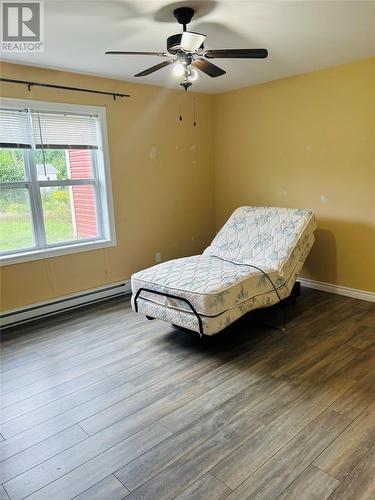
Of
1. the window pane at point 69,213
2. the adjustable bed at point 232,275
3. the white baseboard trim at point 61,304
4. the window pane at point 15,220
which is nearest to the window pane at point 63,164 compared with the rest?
the window pane at point 69,213

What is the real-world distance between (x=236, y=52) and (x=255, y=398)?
2.18 meters

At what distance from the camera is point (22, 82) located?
3188 millimetres

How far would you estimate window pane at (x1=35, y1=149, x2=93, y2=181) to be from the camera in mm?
3443

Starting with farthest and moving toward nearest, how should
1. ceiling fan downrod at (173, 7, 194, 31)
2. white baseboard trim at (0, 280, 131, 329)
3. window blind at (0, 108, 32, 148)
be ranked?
white baseboard trim at (0, 280, 131, 329), window blind at (0, 108, 32, 148), ceiling fan downrod at (173, 7, 194, 31)

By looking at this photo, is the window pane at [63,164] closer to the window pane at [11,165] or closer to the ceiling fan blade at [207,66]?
the window pane at [11,165]

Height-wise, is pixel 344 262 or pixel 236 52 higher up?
pixel 236 52

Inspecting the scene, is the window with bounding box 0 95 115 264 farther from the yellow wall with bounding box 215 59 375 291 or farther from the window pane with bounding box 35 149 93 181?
the yellow wall with bounding box 215 59 375 291

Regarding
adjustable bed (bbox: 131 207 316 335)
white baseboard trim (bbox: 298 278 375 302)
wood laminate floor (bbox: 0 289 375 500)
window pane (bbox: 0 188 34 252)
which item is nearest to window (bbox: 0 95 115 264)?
window pane (bbox: 0 188 34 252)

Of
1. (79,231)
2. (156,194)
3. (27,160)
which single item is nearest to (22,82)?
(27,160)

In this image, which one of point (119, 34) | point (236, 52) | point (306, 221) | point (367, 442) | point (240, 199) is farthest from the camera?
point (240, 199)

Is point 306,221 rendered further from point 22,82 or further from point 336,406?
point 22,82

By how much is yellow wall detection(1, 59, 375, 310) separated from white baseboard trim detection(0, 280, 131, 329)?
7cm

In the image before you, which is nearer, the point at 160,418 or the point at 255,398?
the point at 160,418

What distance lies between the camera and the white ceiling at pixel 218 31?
217 cm
